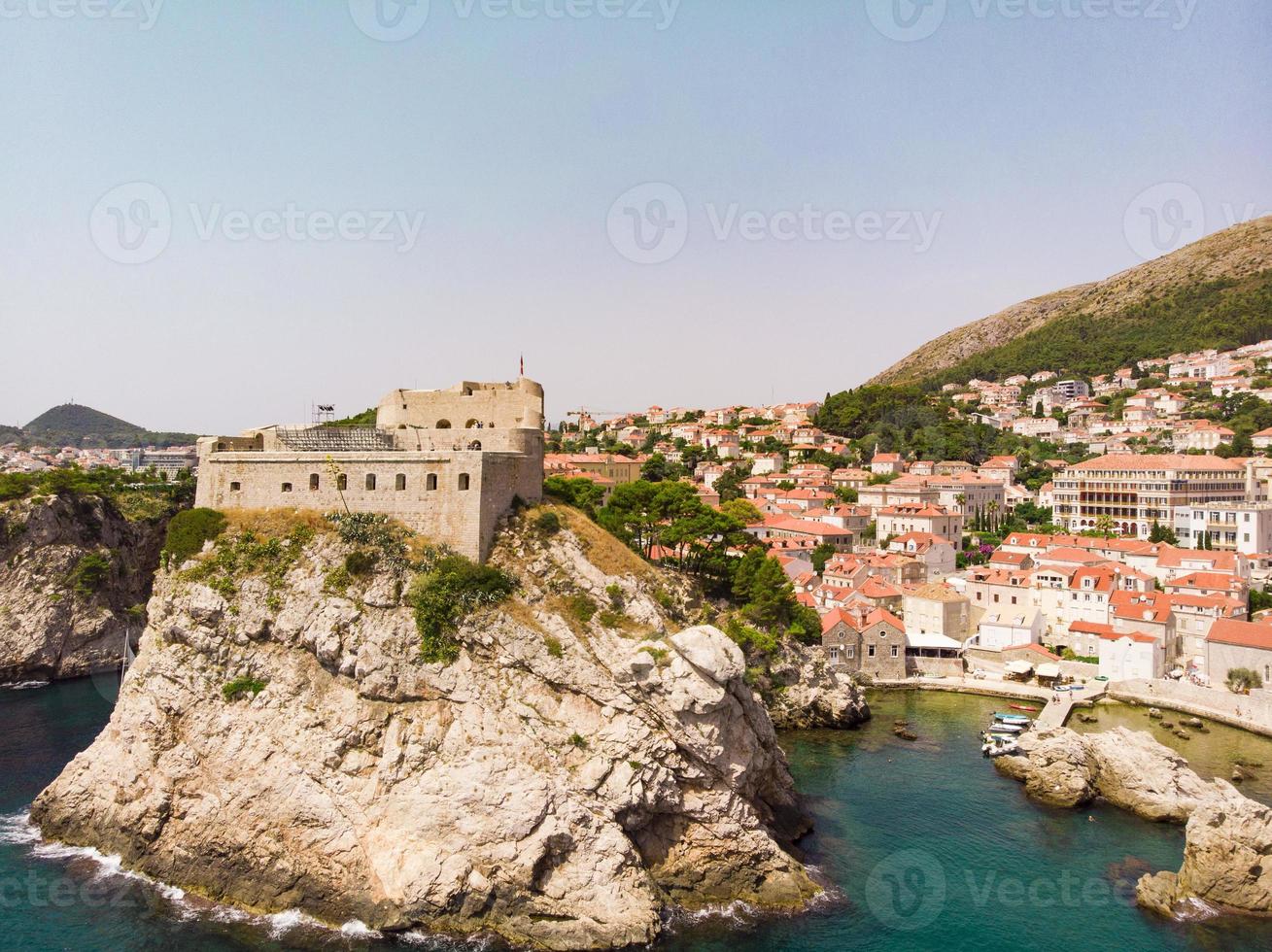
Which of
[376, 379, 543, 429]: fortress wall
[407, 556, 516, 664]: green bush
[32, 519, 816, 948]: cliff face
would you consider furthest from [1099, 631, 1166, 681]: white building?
[407, 556, 516, 664]: green bush

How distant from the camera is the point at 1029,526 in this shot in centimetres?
7544

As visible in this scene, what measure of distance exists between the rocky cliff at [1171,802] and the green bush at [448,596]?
20.7m

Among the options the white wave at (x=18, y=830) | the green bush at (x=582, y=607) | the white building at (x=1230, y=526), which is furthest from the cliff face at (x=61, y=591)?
the white building at (x=1230, y=526)

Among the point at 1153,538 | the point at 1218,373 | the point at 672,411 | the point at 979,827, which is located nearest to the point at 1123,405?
the point at 1218,373

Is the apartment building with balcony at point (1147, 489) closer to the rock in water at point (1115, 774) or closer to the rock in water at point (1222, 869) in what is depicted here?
the rock in water at point (1115, 774)

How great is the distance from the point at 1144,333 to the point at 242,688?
16726cm

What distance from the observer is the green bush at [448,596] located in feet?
82.6

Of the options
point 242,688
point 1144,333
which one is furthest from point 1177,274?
point 242,688

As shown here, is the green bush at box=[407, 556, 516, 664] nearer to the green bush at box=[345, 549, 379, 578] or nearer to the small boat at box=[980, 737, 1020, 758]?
the green bush at box=[345, 549, 379, 578]

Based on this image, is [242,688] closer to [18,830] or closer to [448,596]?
[448,596]

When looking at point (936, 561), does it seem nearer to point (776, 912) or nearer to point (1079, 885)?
point (1079, 885)

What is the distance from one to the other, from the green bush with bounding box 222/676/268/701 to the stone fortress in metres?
6.38

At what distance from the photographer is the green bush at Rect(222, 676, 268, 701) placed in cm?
2550

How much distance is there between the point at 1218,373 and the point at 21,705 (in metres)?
141
